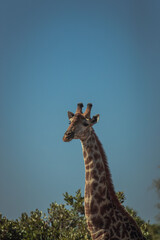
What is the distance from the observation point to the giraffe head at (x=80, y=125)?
9.70 metres

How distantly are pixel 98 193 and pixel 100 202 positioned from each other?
252mm

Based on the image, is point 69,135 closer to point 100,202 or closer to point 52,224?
point 100,202

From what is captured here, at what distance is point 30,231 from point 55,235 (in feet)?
3.70

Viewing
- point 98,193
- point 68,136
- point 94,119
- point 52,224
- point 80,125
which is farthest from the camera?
point 52,224

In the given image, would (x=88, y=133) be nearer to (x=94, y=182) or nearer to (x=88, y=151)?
(x=88, y=151)

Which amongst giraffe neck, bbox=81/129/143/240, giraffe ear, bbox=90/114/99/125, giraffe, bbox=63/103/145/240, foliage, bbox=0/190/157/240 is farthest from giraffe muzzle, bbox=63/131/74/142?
foliage, bbox=0/190/157/240

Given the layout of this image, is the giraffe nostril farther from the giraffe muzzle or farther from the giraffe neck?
the giraffe neck

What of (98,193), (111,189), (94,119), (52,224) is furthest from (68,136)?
(52,224)

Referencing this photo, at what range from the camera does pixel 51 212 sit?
14547mm

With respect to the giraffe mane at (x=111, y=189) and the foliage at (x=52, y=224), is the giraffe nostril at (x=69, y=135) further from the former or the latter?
the foliage at (x=52, y=224)

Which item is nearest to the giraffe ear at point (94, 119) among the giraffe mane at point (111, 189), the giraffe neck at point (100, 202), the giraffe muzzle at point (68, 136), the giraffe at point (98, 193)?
the giraffe at point (98, 193)

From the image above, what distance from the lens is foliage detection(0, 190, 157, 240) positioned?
13672mm

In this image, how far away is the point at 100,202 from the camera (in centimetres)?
925

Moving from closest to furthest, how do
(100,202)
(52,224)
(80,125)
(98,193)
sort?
(100,202) < (98,193) < (80,125) < (52,224)
